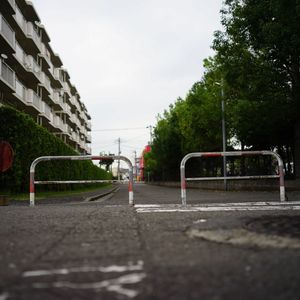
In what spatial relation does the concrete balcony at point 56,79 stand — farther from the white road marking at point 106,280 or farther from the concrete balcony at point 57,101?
the white road marking at point 106,280

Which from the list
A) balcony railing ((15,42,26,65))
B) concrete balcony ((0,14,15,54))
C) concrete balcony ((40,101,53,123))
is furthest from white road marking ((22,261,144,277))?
concrete balcony ((40,101,53,123))

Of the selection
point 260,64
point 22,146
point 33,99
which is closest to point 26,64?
point 33,99

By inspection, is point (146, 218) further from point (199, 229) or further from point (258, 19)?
point (258, 19)

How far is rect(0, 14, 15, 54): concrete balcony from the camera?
2767cm

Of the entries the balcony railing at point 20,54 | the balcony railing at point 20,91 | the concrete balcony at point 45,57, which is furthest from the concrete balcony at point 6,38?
the concrete balcony at point 45,57

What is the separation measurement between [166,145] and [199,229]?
1676 inches

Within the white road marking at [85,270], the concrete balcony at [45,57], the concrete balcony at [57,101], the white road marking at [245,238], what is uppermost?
the concrete balcony at [45,57]

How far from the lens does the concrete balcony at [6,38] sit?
27.7 m

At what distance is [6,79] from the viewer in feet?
95.0

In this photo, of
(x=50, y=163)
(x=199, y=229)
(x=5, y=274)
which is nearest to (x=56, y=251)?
(x=5, y=274)

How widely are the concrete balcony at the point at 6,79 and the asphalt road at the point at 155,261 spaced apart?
82.0 ft

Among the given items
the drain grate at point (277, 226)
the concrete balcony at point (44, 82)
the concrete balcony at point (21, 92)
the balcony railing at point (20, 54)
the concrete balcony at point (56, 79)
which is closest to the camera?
the drain grate at point (277, 226)

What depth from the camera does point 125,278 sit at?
2.65m

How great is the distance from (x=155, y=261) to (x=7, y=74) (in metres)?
28.7
